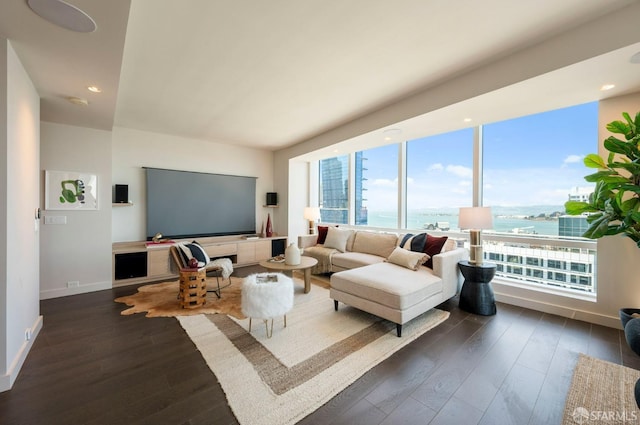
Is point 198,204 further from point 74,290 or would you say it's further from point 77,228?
point 74,290

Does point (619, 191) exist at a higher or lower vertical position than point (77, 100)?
lower

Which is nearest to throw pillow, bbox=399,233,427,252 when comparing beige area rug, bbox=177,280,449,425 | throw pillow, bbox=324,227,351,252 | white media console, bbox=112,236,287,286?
beige area rug, bbox=177,280,449,425

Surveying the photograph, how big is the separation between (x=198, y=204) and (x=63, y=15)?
3967 millimetres

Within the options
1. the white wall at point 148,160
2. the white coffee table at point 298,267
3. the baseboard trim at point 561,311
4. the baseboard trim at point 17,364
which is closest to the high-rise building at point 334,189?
the white wall at point 148,160

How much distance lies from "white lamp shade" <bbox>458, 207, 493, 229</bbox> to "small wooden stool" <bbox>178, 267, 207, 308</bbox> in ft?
11.1

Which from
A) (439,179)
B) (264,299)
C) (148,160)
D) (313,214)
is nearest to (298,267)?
(264,299)

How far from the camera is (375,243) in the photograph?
454cm

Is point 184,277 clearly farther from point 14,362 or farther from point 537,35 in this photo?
point 537,35

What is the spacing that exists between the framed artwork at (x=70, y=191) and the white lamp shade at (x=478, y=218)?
5.21m

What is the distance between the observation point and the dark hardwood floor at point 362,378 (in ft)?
5.22

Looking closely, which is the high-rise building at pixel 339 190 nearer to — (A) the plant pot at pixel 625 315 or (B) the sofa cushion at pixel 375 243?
(B) the sofa cushion at pixel 375 243

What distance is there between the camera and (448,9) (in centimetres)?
192

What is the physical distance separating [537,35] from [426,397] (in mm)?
3045

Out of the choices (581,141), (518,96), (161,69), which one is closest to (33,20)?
(161,69)
